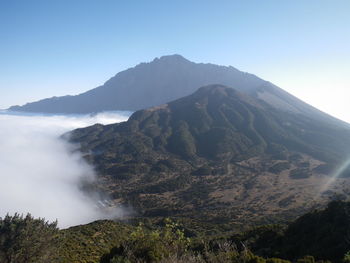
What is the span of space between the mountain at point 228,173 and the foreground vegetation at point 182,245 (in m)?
46.0

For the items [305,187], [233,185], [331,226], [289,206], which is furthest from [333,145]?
[331,226]

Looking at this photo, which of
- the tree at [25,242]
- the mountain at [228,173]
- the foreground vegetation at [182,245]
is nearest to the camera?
the foreground vegetation at [182,245]

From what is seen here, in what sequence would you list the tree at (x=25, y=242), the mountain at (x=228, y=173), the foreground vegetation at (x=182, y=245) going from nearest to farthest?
the foreground vegetation at (x=182, y=245), the tree at (x=25, y=242), the mountain at (x=228, y=173)

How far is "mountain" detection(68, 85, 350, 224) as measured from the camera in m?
101

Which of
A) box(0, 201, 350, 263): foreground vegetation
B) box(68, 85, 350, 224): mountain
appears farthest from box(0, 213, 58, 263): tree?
box(68, 85, 350, 224): mountain

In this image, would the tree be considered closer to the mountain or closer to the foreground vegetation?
the foreground vegetation

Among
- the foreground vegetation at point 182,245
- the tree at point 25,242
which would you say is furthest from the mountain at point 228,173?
the tree at point 25,242

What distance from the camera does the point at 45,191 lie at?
19425 cm

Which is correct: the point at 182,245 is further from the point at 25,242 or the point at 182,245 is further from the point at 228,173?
the point at 228,173

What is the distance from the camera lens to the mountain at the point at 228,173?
333 feet

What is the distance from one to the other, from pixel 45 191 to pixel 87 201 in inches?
2925

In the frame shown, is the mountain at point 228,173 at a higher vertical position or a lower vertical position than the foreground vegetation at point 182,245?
lower

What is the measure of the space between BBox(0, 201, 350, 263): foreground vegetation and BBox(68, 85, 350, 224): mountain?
46.0 meters

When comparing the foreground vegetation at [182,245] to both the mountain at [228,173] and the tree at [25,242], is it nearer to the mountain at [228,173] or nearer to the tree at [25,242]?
the tree at [25,242]
